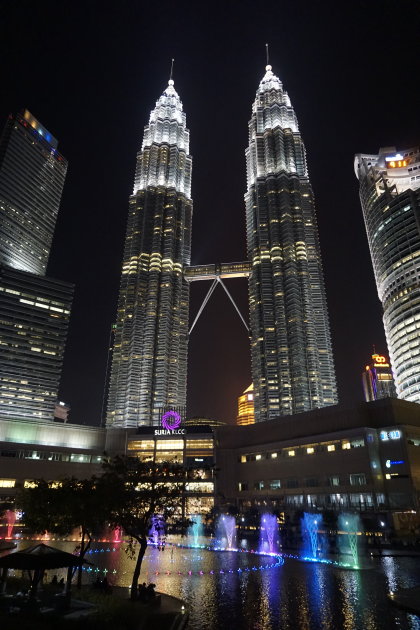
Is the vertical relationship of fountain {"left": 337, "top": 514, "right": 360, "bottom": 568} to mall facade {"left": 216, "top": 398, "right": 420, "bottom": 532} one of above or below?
below

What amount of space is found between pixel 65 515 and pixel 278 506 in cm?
8460

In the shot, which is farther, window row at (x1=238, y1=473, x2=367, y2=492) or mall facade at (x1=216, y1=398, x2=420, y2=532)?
window row at (x1=238, y1=473, x2=367, y2=492)

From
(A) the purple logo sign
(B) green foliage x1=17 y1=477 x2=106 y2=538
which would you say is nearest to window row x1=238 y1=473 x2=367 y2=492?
(A) the purple logo sign

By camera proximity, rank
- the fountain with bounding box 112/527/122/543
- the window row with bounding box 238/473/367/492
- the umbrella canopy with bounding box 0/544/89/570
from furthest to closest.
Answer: the window row with bounding box 238/473/367/492
the fountain with bounding box 112/527/122/543
the umbrella canopy with bounding box 0/544/89/570

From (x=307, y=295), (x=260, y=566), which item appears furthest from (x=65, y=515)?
(x=307, y=295)

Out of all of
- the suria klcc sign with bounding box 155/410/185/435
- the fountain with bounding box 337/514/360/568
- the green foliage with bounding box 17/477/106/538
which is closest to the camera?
the green foliage with bounding box 17/477/106/538

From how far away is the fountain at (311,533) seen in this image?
2040 inches

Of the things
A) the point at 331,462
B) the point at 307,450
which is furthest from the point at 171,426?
the point at 331,462

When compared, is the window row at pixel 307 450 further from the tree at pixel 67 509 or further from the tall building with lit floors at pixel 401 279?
the tall building with lit floors at pixel 401 279

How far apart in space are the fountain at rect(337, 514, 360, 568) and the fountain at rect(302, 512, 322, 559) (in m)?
3.19

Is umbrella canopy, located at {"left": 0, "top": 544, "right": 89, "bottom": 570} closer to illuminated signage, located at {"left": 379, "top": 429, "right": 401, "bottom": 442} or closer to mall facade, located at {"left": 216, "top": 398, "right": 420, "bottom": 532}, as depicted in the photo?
mall facade, located at {"left": 216, "top": 398, "right": 420, "bottom": 532}

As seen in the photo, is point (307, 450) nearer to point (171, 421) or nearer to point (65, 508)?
point (171, 421)

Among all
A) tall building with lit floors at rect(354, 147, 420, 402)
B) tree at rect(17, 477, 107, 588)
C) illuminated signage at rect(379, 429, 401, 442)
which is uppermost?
tall building with lit floors at rect(354, 147, 420, 402)

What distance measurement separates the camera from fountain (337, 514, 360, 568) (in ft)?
160
